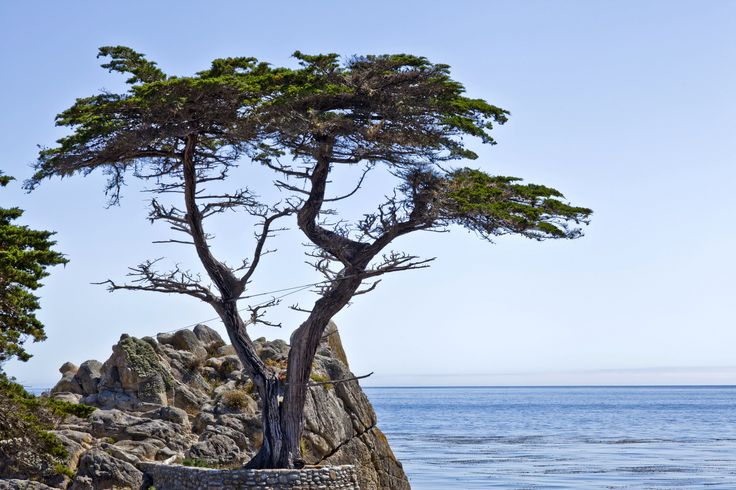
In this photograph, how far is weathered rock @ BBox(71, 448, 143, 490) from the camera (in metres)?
20.4

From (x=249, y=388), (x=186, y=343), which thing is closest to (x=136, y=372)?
(x=249, y=388)

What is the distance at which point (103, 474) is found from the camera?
2053cm

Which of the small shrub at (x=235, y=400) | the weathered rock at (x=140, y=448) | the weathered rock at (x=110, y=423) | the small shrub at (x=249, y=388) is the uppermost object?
the small shrub at (x=249, y=388)

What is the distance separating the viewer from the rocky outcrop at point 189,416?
21.8 meters

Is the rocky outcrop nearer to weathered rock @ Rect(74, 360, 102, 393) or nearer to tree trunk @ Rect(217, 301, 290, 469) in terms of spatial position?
weathered rock @ Rect(74, 360, 102, 393)

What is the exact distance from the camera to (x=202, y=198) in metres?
21.3

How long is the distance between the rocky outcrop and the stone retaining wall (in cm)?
127

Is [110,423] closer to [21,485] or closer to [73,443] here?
[73,443]

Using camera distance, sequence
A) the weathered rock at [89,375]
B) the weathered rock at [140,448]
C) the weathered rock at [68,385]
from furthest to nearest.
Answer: the weathered rock at [68,385]
the weathered rock at [89,375]
the weathered rock at [140,448]

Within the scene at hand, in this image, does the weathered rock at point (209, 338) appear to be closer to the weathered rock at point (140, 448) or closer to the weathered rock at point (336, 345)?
the weathered rock at point (336, 345)

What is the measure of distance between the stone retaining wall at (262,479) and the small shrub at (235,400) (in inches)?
183

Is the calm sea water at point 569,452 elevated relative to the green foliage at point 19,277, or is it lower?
lower

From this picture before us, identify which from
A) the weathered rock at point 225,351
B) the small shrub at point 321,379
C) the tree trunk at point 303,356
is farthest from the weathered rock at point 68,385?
the tree trunk at point 303,356

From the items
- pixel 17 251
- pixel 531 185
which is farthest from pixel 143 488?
pixel 531 185
